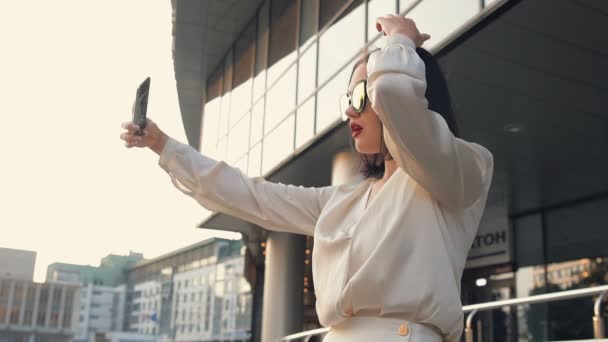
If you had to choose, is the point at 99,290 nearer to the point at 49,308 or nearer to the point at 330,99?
the point at 49,308

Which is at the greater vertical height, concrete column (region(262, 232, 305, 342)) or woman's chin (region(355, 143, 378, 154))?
concrete column (region(262, 232, 305, 342))

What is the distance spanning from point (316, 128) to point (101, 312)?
20032mm

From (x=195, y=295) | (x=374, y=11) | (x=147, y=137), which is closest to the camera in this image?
(x=147, y=137)

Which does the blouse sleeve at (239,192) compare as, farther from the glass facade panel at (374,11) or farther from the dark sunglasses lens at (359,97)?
the glass facade panel at (374,11)

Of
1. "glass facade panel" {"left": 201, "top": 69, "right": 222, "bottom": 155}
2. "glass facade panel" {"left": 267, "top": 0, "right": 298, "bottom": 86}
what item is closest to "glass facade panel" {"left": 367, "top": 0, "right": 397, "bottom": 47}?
"glass facade panel" {"left": 267, "top": 0, "right": 298, "bottom": 86}

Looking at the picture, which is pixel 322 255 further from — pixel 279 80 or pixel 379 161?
pixel 279 80

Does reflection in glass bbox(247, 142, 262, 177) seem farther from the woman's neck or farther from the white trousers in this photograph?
the white trousers

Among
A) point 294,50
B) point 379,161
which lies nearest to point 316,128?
point 294,50

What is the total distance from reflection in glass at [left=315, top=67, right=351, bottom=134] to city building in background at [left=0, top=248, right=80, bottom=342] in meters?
4.38

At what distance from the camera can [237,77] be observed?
16469 mm

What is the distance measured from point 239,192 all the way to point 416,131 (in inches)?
26.8

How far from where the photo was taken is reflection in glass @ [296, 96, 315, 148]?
10922 mm

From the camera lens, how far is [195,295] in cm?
Answer: 3669

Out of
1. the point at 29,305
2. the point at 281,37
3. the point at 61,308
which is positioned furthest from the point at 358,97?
the point at 281,37
